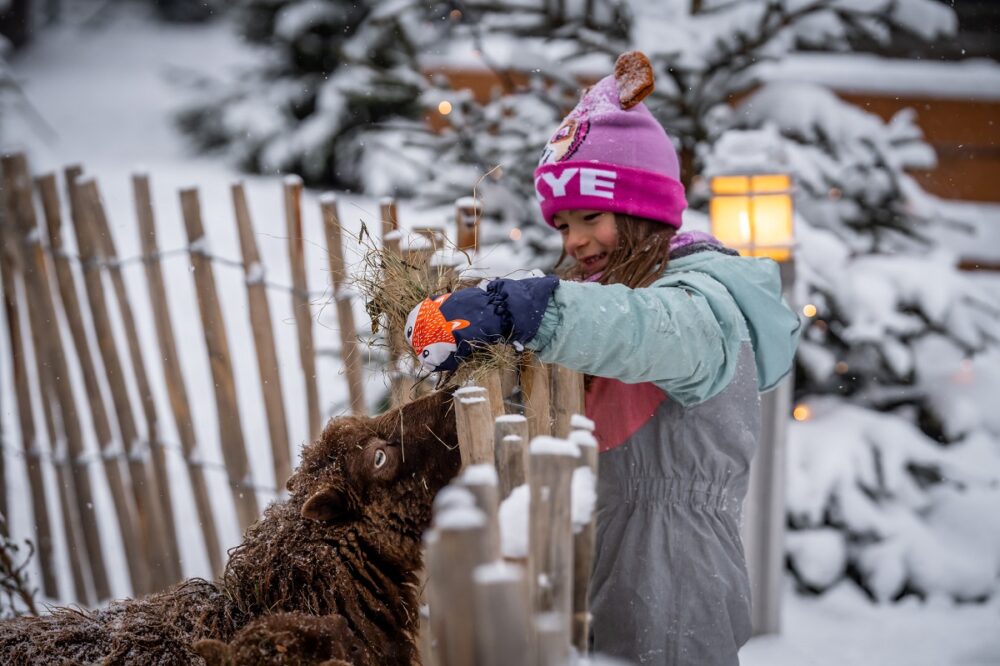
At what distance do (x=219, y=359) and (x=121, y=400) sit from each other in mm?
763

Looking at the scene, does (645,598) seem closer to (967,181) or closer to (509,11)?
(509,11)

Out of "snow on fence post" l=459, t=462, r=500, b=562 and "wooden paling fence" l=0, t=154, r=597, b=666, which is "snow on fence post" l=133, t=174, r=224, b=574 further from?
"snow on fence post" l=459, t=462, r=500, b=562

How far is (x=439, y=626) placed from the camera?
3.92 feet

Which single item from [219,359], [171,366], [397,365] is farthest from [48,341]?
[397,365]

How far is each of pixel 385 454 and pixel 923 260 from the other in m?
4.77

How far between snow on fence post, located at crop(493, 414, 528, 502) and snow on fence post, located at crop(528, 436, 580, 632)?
22 centimetres

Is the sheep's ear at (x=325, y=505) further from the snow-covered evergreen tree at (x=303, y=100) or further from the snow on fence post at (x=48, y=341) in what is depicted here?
the snow-covered evergreen tree at (x=303, y=100)

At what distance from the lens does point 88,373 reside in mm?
4566

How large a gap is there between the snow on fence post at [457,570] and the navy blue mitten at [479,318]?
51cm

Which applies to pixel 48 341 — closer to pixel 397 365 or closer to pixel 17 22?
pixel 397 365

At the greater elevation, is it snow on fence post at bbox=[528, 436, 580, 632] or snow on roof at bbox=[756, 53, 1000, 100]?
snow on roof at bbox=[756, 53, 1000, 100]

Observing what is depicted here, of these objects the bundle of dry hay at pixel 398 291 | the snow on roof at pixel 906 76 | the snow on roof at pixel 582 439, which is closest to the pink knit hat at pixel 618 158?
the bundle of dry hay at pixel 398 291

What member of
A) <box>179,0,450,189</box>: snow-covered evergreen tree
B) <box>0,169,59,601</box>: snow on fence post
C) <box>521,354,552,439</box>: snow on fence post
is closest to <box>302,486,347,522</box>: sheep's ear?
<box>521,354,552,439</box>: snow on fence post

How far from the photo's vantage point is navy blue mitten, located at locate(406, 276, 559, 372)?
1606mm
